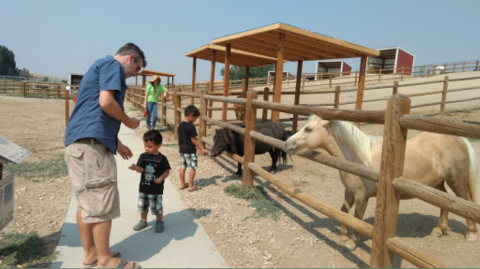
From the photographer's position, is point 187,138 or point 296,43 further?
point 296,43

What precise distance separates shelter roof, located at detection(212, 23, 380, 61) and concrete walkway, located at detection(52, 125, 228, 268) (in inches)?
171

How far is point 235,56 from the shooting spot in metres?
10.9

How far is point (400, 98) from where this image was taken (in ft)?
6.54

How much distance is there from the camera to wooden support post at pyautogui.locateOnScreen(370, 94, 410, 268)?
2.00 meters

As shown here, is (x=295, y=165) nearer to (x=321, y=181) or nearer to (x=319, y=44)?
(x=321, y=181)

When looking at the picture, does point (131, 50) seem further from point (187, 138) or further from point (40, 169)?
point (40, 169)

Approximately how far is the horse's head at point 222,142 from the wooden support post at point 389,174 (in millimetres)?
3226

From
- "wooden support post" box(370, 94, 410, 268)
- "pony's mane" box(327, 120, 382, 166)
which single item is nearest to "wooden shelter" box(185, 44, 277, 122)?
"pony's mane" box(327, 120, 382, 166)

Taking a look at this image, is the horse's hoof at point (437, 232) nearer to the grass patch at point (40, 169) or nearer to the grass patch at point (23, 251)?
the grass patch at point (23, 251)

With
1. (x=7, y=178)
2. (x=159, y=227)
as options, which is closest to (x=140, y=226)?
(x=159, y=227)

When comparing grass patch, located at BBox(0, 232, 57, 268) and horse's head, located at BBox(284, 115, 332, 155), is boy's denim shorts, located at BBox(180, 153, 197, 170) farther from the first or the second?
grass patch, located at BBox(0, 232, 57, 268)

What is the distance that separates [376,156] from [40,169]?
5136 millimetres

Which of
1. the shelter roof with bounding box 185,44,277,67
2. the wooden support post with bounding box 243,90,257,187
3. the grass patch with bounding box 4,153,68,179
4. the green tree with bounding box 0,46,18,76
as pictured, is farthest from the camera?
the green tree with bounding box 0,46,18,76

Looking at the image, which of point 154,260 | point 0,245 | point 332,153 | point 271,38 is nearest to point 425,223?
point 332,153
